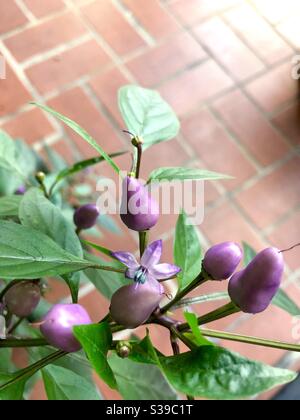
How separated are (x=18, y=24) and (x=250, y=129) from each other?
78 centimetres

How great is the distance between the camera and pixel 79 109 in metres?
1.55

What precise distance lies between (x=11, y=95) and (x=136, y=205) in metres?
1.25

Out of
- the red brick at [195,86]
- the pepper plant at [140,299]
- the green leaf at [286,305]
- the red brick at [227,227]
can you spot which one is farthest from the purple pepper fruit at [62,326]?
the red brick at [195,86]

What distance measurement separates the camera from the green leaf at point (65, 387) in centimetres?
45

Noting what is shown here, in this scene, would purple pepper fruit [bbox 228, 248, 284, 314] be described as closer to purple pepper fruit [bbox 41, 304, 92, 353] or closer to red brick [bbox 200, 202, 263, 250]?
purple pepper fruit [bbox 41, 304, 92, 353]

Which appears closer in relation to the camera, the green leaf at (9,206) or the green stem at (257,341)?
the green stem at (257,341)

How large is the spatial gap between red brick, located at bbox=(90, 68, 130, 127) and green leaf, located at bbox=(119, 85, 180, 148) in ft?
3.43

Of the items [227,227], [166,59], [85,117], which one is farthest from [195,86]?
[227,227]

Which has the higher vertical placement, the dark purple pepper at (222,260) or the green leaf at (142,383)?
the dark purple pepper at (222,260)

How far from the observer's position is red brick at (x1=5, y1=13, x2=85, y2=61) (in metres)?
1.61

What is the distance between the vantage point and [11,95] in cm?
153

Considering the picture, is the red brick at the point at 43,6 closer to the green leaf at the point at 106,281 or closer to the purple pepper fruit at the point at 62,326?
the green leaf at the point at 106,281

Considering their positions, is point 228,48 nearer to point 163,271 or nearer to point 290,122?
point 290,122
